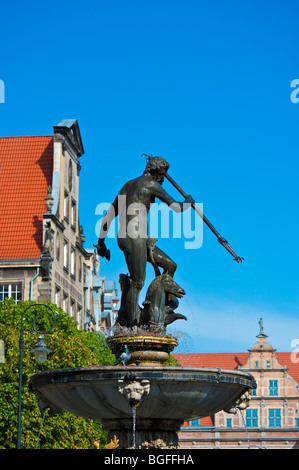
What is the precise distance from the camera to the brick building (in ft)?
283

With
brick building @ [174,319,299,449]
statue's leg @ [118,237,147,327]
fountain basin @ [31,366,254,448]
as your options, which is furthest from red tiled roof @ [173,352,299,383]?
fountain basin @ [31,366,254,448]

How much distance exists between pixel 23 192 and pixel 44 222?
383 cm

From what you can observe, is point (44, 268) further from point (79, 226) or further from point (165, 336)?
point (165, 336)

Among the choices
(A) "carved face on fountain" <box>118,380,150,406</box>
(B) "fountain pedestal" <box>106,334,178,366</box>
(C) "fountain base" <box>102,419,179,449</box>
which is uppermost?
(B) "fountain pedestal" <box>106,334,178,366</box>

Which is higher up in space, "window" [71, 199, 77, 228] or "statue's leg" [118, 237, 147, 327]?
"window" [71, 199, 77, 228]

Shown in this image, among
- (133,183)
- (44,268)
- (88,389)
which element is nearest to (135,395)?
(88,389)

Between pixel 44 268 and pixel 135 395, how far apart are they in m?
35.2

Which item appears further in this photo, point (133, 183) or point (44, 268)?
point (44, 268)

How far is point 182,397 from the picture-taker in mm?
13953

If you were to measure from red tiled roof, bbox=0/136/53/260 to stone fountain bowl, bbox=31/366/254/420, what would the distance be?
35.1 m

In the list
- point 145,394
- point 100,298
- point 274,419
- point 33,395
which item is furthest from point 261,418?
point 145,394

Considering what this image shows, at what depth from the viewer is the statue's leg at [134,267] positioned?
1570 centimetres

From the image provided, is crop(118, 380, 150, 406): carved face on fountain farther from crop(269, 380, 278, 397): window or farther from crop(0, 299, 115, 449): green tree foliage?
crop(269, 380, 278, 397): window

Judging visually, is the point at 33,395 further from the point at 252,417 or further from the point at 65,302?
the point at 252,417
